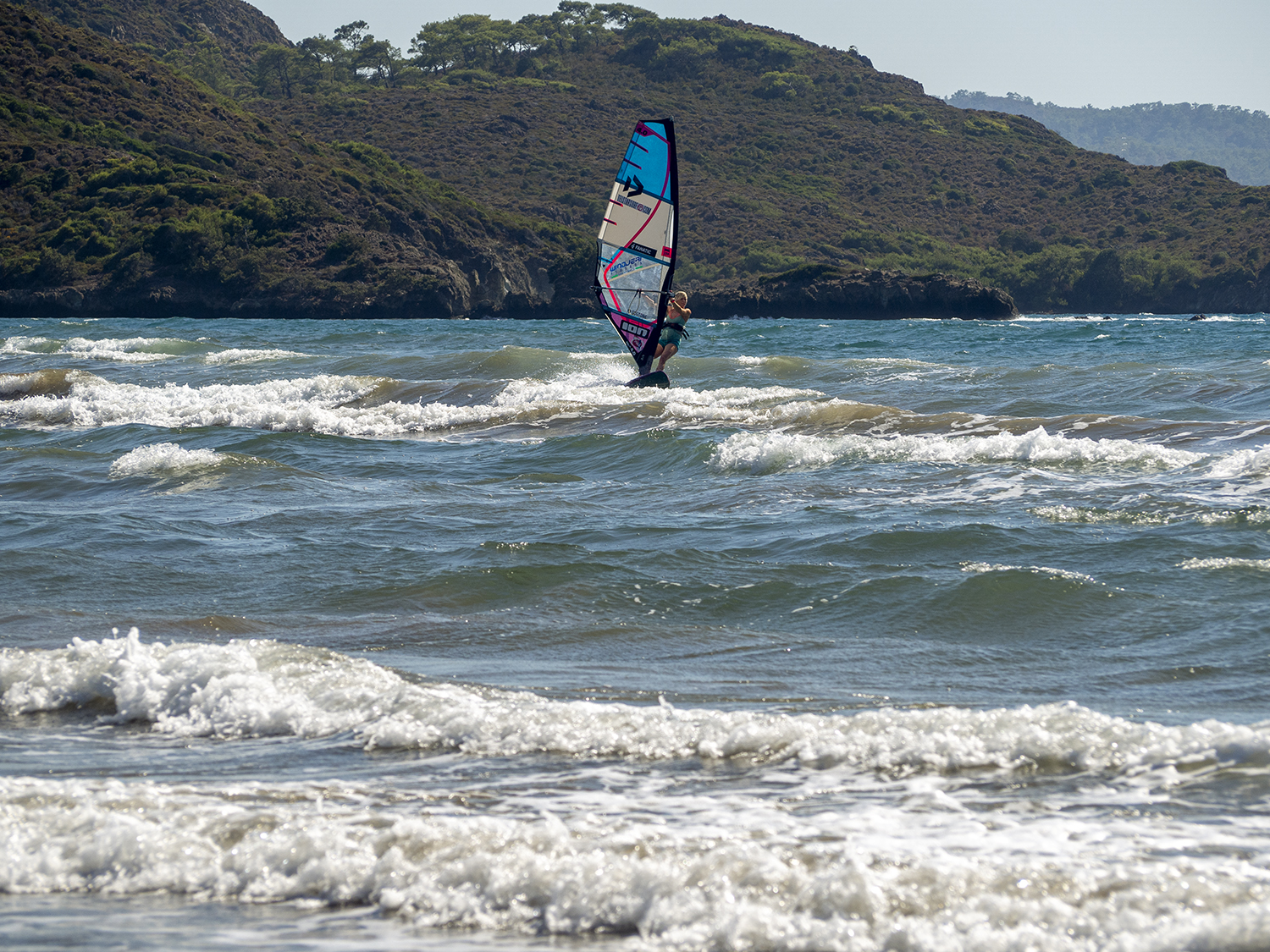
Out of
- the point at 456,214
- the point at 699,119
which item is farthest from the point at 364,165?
the point at 699,119

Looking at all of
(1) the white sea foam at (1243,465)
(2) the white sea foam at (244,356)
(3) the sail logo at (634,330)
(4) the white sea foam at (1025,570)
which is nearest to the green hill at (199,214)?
(2) the white sea foam at (244,356)

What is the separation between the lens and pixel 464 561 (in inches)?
324

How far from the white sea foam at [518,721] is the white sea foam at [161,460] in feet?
22.8

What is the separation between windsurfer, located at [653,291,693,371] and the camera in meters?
17.0

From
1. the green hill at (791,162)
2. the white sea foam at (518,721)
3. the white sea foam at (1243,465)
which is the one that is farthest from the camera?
the green hill at (791,162)

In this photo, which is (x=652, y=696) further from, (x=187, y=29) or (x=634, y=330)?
(x=187, y=29)

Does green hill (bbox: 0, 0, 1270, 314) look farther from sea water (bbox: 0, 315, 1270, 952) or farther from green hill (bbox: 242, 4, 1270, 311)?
sea water (bbox: 0, 315, 1270, 952)

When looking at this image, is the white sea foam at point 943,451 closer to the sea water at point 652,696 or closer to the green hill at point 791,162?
the sea water at point 652,696

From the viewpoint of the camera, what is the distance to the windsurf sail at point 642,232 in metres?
16.0

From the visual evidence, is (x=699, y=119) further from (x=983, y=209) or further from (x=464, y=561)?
(x=464, y=561)

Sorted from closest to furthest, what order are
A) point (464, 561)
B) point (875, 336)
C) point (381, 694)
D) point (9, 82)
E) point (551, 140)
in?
point (381, 694)
point (464, 561)
point (875, 336)
point (9, 82)
point (551, 140)

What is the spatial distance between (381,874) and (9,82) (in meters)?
94.3

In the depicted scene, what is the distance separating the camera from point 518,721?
4793 mm

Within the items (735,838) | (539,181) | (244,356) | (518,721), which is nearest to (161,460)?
(518,721)
